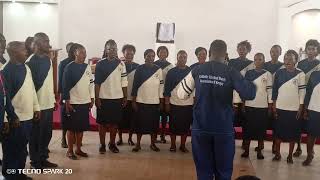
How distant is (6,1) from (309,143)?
858cm

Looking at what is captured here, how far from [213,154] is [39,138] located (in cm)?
214

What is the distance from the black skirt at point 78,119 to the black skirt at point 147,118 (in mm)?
862

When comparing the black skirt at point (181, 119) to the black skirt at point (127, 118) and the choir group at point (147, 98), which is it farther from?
the black skirt at point (127, 118)

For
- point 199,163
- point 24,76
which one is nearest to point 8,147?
point 24,76

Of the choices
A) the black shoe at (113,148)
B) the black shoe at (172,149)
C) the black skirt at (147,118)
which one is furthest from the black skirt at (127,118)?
the black shoe at (172,149)

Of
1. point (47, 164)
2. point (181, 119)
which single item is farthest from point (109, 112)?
point (47, 164)

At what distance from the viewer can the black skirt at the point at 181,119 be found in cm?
616

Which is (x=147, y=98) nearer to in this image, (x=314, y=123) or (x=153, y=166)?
(x=153, y=166)

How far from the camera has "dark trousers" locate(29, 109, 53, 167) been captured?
4949 millimetres

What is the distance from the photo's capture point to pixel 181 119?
6.16m

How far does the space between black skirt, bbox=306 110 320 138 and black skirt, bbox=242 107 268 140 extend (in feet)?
1.93

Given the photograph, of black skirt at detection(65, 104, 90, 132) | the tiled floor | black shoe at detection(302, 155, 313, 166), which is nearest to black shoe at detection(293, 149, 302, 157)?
the tiled floor

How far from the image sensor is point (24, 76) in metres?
4.34

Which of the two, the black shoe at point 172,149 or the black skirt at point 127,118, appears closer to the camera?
the black shoe at point 172,149
